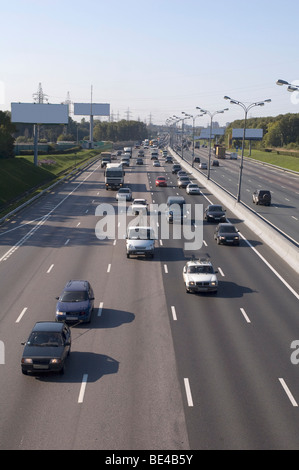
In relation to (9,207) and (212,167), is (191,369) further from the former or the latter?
(212,167)

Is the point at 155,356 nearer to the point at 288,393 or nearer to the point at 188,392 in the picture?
the point at 188,392

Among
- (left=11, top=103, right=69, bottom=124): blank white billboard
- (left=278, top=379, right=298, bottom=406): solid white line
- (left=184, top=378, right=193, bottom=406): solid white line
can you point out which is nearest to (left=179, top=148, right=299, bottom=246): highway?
(left=278, top=379, right=298, bottom=406): solid white line

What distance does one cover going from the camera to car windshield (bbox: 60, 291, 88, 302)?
23.5m

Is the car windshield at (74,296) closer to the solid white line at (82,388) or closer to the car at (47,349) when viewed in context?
the car at (47,349)

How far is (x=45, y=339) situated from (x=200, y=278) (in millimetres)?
10810

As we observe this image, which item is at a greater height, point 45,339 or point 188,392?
point 45,339

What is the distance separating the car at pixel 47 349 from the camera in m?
17.7

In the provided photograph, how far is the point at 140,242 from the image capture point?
35.4 meters

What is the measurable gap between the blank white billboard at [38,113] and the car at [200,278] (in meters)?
71.7

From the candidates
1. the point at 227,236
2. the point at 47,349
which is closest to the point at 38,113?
the point at 227,236

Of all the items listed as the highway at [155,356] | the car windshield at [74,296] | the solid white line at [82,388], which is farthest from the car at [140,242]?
the solid white line at [82,388]

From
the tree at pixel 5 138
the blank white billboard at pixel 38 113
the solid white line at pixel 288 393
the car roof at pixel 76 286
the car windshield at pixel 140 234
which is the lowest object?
the solid white line at pixel 288 393

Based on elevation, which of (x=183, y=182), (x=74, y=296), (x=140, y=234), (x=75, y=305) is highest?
(x=183, y=182)

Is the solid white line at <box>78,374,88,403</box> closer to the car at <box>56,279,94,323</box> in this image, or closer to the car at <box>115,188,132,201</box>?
the car at <box>56,279,94,323</box>
